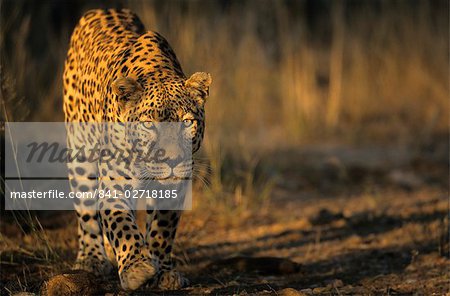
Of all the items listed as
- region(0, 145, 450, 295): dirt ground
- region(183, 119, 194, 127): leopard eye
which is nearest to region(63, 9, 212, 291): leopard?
region(183, 119, 194, 127): leopard eye

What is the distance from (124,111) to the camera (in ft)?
16.9

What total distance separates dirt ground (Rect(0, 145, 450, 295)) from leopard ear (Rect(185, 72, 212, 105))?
112 centimetres

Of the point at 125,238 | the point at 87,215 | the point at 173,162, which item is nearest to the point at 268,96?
the point at 87,215

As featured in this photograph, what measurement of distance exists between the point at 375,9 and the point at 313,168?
647cm

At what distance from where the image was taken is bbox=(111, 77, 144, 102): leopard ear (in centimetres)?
503

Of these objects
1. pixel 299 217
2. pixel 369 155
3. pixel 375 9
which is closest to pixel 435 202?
pixel 299 217

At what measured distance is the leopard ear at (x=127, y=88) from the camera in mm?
5031

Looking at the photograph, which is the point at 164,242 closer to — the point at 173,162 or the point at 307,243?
the point at 173,162

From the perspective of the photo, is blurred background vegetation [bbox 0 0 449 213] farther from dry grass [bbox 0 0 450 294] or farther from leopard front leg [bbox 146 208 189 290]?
leopard front leg [bbox 146 208 189 290]

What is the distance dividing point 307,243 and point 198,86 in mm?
2430

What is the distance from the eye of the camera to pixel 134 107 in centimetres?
509

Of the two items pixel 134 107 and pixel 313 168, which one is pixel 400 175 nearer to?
pixel 313 168

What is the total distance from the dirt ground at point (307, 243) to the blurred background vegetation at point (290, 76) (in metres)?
0.73
